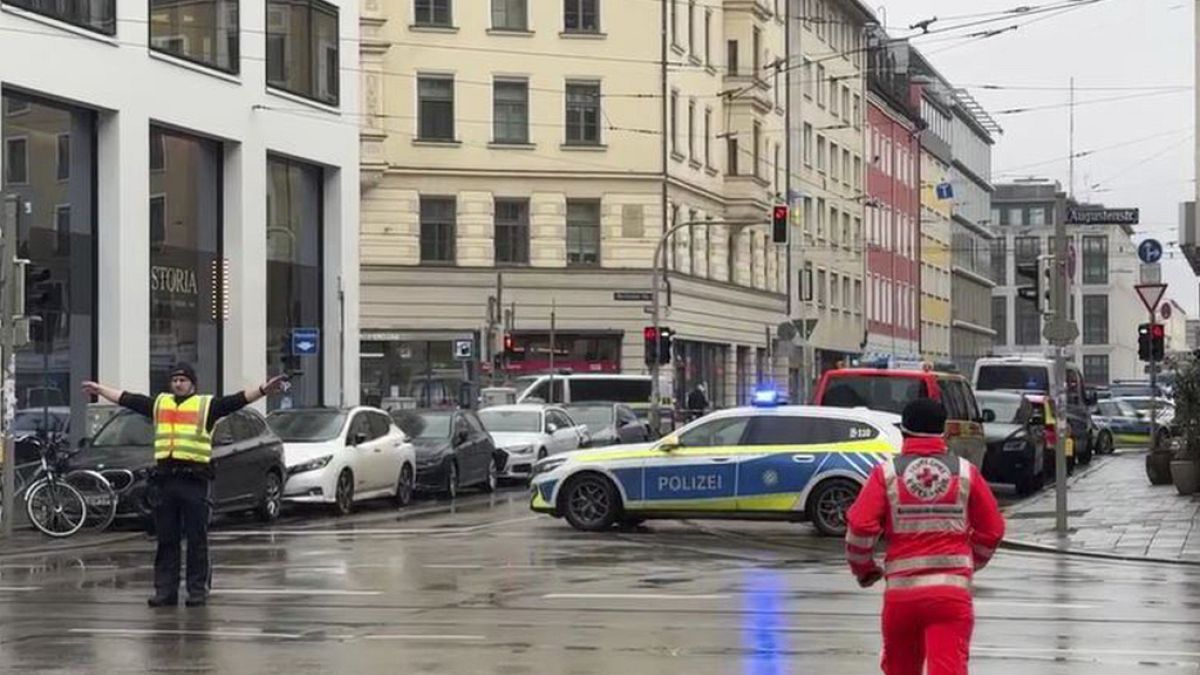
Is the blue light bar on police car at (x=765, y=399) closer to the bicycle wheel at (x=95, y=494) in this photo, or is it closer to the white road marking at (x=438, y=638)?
the bicycle wheel at (x=95, y=494)

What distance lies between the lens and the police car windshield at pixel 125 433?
24.5 metres

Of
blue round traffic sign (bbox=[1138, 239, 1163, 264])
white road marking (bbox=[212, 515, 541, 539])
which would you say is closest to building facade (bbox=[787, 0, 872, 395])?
blue round traffic sign (bbox=[1138, 239, 1163, 264])

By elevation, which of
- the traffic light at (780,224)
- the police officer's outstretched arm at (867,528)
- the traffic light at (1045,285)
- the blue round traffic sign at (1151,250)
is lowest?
the police officer's outstretched arm at (867,528)

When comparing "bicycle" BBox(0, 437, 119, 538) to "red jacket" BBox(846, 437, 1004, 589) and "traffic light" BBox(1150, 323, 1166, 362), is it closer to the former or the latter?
"red jacket" BBox(846, 437, 1004, 589)

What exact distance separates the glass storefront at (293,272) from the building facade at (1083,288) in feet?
304

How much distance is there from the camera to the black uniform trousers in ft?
49.4

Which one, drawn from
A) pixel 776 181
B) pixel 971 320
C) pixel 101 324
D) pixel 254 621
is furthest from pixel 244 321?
pixel 971 320

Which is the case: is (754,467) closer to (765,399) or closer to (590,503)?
(765,399)

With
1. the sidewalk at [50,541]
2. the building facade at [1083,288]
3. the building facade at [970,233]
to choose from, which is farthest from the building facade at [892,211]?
the sidewalk at [50,541]

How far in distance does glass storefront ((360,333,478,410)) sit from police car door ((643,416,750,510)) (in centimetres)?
3582

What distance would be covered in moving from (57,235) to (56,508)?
10140 mm

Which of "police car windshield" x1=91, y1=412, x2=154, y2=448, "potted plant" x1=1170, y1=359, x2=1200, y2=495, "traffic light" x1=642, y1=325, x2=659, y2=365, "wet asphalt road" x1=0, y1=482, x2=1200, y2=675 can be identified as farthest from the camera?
"traffic light" x1=642, y1=325, x2=659, y2=365

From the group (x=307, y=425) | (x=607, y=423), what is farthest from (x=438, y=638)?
(x=607, y=423)

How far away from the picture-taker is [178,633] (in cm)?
1328
